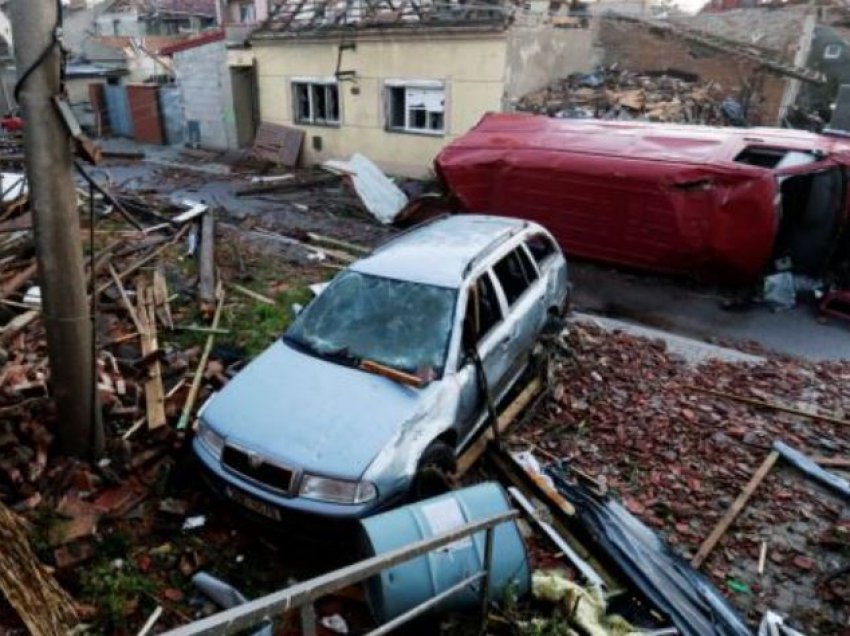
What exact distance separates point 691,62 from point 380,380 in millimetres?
16485

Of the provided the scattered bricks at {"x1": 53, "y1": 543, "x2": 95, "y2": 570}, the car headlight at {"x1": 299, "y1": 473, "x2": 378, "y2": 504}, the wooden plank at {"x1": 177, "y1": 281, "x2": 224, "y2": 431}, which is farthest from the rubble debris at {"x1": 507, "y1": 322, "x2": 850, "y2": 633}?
the scattered bricks at {"x1": 53, "y1": 543, "x2": 95, "y2": 570}

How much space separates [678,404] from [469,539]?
3.95 meters

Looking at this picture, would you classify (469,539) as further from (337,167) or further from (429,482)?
(337,167)

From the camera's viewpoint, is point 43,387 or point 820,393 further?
point 820,393

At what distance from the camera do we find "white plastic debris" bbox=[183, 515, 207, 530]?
4.55 m

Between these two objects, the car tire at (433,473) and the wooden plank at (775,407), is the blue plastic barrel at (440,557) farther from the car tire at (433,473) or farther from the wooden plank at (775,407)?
the wooden plank at (775,407)

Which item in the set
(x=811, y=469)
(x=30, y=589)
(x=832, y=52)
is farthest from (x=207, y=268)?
(x=832, y=52)

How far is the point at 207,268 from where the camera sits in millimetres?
8938

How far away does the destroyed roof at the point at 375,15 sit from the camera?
14.5 metres

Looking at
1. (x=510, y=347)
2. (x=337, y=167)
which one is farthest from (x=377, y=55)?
(x=510, y=347)

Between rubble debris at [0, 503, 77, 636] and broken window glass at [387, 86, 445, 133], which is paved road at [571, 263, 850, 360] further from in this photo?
rubble debris at [0, 503, 77, 636]

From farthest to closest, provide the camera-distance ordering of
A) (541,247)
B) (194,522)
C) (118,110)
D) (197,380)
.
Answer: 1. (118,110)
2. (541,247)
3. (197,380)
4. (194,522)

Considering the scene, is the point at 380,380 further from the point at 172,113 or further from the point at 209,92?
the point at 172,113

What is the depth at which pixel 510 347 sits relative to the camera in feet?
19.5
